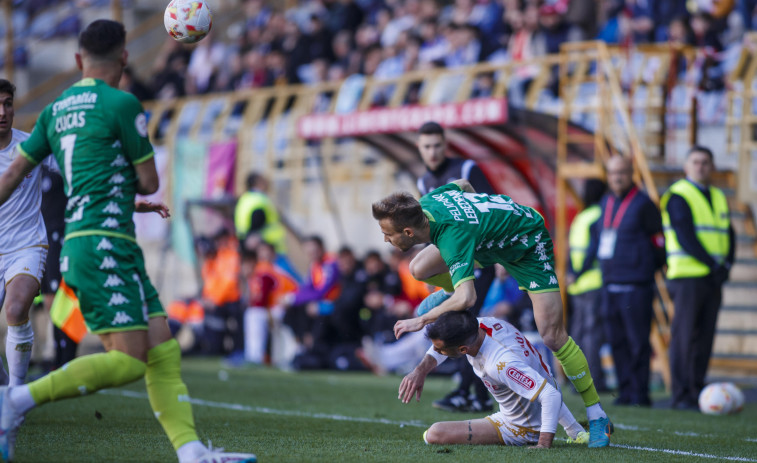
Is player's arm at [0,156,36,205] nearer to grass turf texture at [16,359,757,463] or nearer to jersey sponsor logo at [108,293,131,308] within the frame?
jersey sponsor logo at [108,293,131,308]

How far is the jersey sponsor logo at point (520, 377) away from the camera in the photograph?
19.7 ft

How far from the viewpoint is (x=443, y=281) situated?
696 cm

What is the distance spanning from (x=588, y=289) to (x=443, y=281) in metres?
5.08

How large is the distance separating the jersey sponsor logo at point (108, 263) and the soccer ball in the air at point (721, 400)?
20.0 ft

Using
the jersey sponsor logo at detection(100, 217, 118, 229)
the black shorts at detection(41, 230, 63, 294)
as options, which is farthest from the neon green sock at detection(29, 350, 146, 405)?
the black shorts at detection(41, 230, 63, 294)

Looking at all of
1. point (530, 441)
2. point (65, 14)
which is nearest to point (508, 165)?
point (530, 441)

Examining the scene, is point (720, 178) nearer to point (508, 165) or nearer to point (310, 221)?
point (508, 165)

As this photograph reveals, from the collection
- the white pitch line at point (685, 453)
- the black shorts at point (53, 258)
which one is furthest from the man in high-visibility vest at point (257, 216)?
the white pitch line at point (685, 453)

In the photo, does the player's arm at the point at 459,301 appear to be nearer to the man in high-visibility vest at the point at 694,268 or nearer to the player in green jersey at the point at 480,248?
the player in green jersey at the point at 480,248

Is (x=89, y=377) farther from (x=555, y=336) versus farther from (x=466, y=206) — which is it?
(x=555, y=336)

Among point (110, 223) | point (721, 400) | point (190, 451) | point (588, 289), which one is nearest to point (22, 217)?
point (110, 223)

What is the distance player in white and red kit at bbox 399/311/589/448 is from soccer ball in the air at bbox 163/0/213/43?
2.22 m

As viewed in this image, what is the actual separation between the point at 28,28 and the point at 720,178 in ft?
61.7

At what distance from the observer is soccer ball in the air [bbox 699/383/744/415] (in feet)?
30.3
